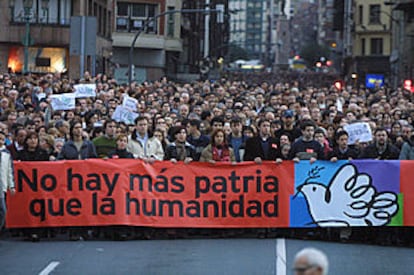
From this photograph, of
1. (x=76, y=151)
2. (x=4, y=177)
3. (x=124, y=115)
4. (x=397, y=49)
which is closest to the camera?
(x=4, y=177)

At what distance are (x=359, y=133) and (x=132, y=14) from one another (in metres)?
55.7

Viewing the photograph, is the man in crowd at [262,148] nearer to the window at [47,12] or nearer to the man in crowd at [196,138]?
the man in crowd at [196,138]

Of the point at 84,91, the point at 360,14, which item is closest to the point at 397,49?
the point at 360,14

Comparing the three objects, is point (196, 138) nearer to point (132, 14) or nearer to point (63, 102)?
point (63, 102)

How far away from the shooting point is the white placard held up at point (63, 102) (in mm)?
21516

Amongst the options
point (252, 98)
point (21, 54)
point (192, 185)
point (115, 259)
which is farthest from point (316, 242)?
point (21, 54)

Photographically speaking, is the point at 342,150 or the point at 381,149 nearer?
the point at 342,150

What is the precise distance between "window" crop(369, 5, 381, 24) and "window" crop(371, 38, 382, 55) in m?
1.59

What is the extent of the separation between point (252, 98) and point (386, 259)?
13.4m

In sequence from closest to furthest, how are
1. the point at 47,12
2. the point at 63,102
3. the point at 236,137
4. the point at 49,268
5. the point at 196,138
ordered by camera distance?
the point at 49,268, the point at 236,137, the point at 196,138, the point at 63,102, the point at 47,12

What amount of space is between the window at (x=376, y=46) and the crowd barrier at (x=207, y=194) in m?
91.9

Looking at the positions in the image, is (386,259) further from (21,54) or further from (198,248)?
(21,54)

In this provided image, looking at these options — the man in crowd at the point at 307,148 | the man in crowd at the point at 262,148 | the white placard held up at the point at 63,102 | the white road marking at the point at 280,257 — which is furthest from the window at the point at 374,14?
the white road marking at the point at 280,257

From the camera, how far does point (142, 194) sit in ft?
51.6
